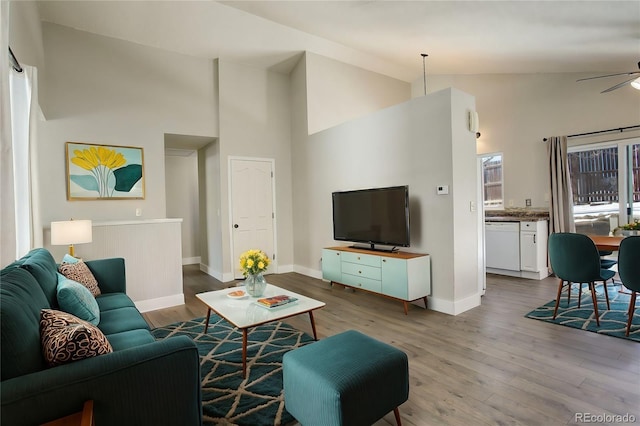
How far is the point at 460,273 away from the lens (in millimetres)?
3576

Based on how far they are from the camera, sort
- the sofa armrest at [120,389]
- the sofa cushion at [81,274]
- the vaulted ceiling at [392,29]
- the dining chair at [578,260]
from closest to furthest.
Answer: the sofa armrest at [120,389] < the sofa cushion at [81,274] < the dining chair at [578,260] < the vaulted ceiling at [392,29]

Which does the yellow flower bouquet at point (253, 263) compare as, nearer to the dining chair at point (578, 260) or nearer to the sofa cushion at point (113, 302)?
the sofa cushion at point (113, 302)

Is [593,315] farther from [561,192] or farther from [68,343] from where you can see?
[68,343]

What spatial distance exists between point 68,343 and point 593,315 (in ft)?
14.0

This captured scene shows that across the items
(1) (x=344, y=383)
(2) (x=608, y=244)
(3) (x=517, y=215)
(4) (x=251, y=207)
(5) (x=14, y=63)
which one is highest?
(5) (x=14, y=63)

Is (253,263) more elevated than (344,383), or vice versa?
(253,263)

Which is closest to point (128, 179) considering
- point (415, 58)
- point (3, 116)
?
point (3, 116)

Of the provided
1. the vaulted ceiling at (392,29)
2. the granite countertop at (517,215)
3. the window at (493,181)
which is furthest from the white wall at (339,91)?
the granite countertop at (517,215)

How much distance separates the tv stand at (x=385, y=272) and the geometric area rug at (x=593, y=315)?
1129mm

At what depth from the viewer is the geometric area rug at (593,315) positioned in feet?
9.54

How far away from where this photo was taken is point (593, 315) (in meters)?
3.26

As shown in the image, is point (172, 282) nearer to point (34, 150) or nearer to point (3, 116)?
point (34, 150)

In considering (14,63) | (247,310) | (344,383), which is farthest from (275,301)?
(14,63)

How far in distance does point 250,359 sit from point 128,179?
3.51 metres
